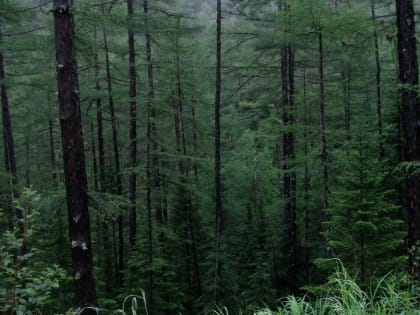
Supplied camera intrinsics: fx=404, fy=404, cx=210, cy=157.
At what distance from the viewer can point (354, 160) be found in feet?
27.4

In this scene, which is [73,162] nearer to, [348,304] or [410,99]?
[348,304]

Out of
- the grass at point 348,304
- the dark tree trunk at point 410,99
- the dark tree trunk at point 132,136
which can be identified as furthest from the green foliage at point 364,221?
the dark tree trunk at point 132,136

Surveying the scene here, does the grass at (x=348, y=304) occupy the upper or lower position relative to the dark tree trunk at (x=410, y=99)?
lower

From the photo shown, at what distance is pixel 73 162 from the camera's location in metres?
5.37

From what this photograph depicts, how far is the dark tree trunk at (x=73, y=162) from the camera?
525 cm

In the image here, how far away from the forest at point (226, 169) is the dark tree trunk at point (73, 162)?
0.7 inches

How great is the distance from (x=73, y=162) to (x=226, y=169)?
12785mm

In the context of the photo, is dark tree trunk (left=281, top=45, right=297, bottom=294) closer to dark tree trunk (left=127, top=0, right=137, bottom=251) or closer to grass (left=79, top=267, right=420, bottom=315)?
dark tree trunk (left=127, top=0, right=137, bottom=251)

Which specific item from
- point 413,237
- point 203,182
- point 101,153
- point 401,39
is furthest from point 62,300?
point 401,39

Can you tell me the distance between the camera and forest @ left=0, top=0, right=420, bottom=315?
18.8ft

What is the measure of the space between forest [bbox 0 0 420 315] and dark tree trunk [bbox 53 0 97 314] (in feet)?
0.06

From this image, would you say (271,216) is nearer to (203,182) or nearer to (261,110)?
(203,182)

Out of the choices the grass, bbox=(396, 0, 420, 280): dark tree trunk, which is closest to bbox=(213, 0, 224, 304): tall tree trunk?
bbox=(396, 0, 420, 280): dark tree trunk

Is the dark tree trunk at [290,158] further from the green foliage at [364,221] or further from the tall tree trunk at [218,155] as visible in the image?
the green foliage at [364,221]
